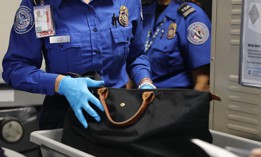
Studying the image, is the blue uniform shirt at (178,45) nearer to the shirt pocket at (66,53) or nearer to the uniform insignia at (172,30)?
the uniform insignia at (172,30)

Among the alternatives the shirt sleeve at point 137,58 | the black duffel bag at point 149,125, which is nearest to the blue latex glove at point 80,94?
the black duffel bag at point 149,125

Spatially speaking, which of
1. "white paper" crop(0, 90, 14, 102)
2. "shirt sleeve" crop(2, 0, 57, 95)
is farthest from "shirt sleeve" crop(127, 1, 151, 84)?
"white paper" crop(0, 90, 14, 102)

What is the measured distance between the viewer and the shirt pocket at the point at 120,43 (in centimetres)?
144

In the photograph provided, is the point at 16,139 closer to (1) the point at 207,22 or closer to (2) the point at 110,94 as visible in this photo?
(2) the point at 110,94

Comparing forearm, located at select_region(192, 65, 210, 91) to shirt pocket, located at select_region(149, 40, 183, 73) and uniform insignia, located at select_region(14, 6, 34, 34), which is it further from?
uniform insignia, located at select_region(14, 6, 34, 34)

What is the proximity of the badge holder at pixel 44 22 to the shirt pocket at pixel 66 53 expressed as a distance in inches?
1.0

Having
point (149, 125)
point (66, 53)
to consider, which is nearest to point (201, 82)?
point (66, 53)

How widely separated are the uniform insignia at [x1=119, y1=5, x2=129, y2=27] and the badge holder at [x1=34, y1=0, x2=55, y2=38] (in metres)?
0.26

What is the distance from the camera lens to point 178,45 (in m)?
2.32

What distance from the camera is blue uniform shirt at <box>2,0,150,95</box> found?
1384 millimetres

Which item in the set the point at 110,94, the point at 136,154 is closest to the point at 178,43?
the point at 110,94

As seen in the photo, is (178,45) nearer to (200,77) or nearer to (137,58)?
(200,77)

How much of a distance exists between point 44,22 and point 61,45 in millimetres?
101

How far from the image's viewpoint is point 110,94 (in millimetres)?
1188
